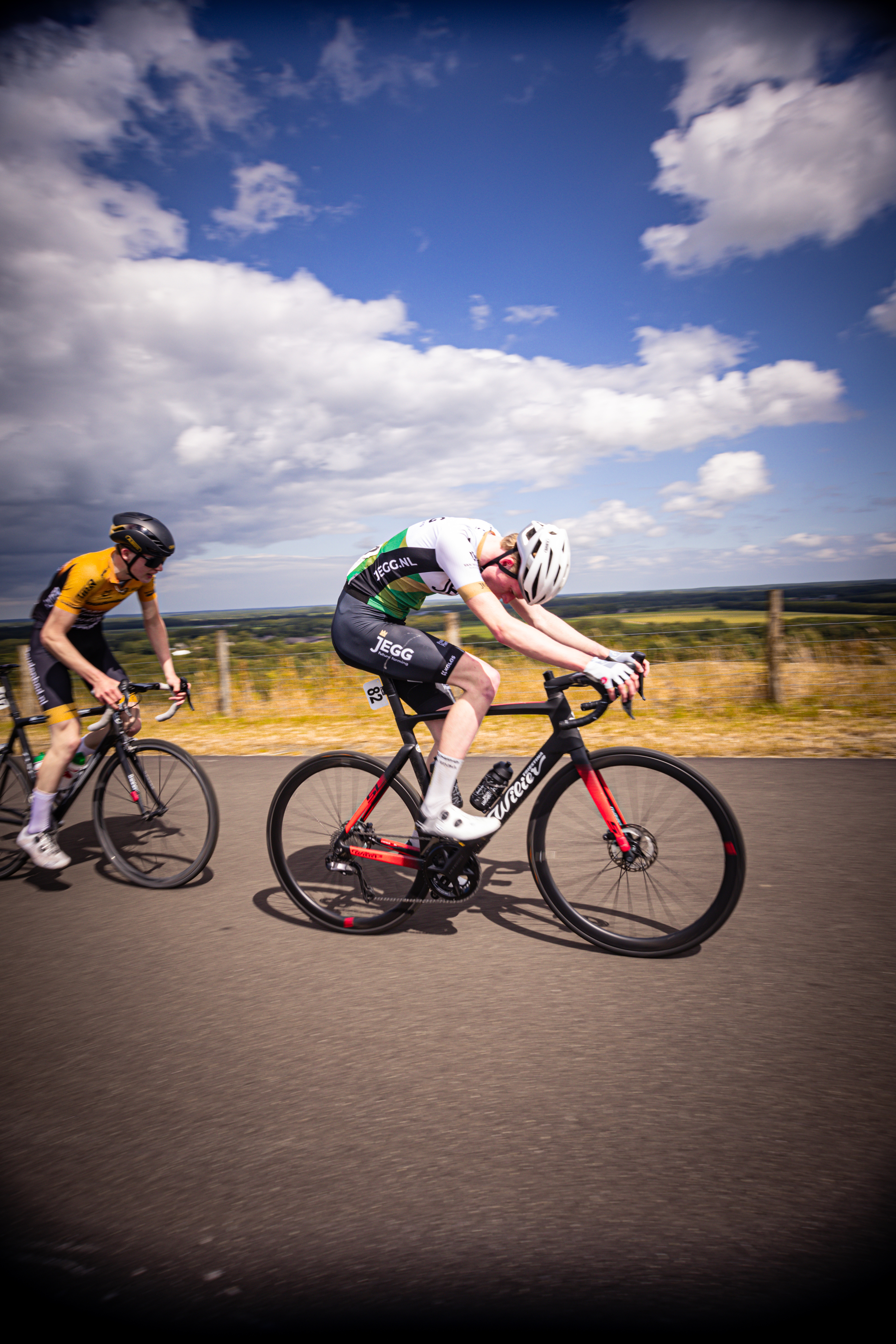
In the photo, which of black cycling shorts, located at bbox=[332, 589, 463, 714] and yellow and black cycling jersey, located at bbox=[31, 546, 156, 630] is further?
yellow and black cycling jersey, located at bbox=[31, 546, 156, 630]

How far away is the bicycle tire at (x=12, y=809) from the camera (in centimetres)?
454

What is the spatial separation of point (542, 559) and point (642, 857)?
1.39m

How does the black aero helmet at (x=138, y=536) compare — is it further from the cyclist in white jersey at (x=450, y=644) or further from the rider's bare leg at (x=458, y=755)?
the rider's bare leg at (x=458, y=755)

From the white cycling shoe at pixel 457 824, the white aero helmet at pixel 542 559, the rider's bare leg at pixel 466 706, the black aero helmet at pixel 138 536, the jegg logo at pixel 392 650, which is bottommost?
the white cycling shoe at pixel 457 824

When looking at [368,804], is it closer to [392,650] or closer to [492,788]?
[492,788]

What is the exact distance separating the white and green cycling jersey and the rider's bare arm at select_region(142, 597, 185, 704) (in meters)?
1.64

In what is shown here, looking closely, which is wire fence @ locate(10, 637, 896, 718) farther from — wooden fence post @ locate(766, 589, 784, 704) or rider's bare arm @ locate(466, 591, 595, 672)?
rider's bare arm @ locate(466, 591, 595, 672)

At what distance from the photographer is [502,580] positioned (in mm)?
3297

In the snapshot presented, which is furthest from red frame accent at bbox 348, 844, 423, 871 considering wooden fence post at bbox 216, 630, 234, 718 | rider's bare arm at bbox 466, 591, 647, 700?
wooden fence post at bbox 216, 630, 234, 718

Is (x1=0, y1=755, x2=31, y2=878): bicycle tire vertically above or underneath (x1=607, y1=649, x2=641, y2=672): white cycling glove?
underneath

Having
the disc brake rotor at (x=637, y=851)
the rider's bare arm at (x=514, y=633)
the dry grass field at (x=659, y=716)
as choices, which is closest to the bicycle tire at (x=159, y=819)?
the rider's bare arm at (x=514, y=633)

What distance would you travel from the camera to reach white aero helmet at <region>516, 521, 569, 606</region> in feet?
10.1

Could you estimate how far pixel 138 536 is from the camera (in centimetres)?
401

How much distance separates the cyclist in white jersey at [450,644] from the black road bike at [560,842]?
0.38 ft
